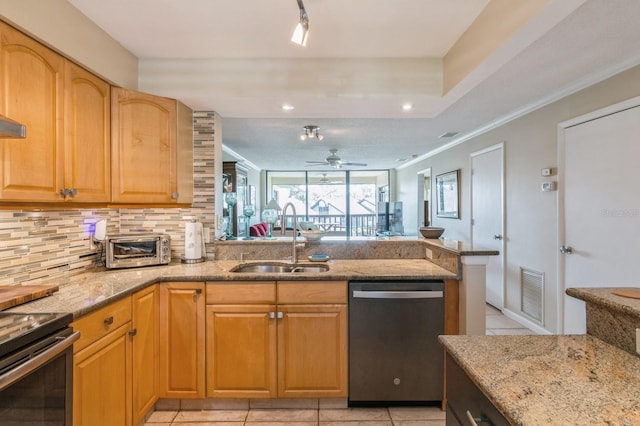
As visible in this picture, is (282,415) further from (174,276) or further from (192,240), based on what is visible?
(192,240)

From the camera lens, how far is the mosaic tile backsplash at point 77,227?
5.64 feet

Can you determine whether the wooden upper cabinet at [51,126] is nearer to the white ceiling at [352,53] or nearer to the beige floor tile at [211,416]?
the white ceiling at [352,53]

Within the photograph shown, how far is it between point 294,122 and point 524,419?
365cm

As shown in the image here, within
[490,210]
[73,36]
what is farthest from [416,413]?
[73,36]

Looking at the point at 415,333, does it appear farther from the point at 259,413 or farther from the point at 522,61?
the point at 522,61

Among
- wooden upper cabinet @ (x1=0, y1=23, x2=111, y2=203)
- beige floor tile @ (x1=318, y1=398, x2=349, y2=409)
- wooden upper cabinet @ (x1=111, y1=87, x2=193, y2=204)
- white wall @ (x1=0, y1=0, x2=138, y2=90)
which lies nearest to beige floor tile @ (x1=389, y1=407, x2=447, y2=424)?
beige floor tile @ (x1=318, y1=398, x2=349, y2=409)

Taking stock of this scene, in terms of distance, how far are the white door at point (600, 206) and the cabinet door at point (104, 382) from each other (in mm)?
3372

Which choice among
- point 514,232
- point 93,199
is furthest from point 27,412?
point 514,232

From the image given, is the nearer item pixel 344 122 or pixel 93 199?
pixel 93 199

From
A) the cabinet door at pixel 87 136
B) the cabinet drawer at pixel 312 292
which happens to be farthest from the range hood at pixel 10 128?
the cabinet drawer at pixel 312 292

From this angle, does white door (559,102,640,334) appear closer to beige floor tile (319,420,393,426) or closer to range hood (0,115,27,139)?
beige floor tile (319,420,393,426)

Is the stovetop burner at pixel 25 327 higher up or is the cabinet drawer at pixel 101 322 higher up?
the stovetop burner at pixel 25 327

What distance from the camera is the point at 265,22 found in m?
1.94

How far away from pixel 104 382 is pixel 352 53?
8.30 ft
